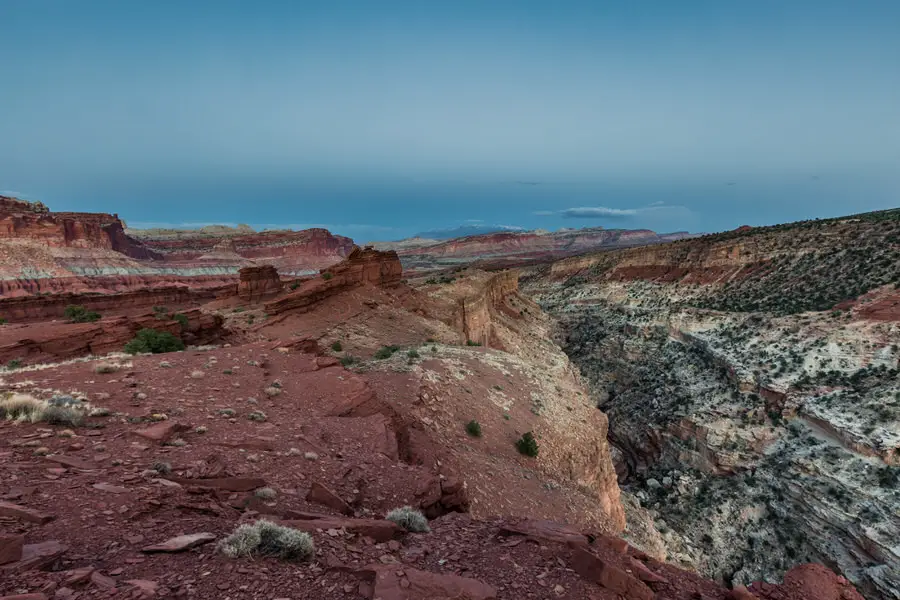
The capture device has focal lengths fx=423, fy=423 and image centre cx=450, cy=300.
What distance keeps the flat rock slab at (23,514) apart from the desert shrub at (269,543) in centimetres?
176

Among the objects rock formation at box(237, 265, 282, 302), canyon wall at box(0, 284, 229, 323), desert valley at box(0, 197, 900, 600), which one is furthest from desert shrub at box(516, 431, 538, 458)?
canyon wall at box(0, 284, 229, 323)

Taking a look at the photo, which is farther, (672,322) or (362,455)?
(672,322)

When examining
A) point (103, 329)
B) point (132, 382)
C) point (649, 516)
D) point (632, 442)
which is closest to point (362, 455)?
point (132, 382)

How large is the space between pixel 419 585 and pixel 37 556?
11.0 feet

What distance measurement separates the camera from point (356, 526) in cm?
515

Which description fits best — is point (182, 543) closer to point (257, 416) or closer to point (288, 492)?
point (288, 492)

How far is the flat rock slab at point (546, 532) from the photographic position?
557 centimetres

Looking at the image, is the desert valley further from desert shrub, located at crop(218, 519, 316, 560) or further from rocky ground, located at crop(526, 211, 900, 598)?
rocky ground, located at crop(526, 211, 900, 598)

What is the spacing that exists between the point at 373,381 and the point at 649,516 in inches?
627

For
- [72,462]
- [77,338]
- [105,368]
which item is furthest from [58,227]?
[72,462]

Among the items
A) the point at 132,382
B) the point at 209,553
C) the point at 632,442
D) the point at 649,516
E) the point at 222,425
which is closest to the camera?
the point at 209,553

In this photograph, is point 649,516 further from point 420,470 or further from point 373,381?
point 420,470

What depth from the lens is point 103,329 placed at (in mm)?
A: 14906

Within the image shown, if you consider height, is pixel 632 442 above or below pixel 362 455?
below
